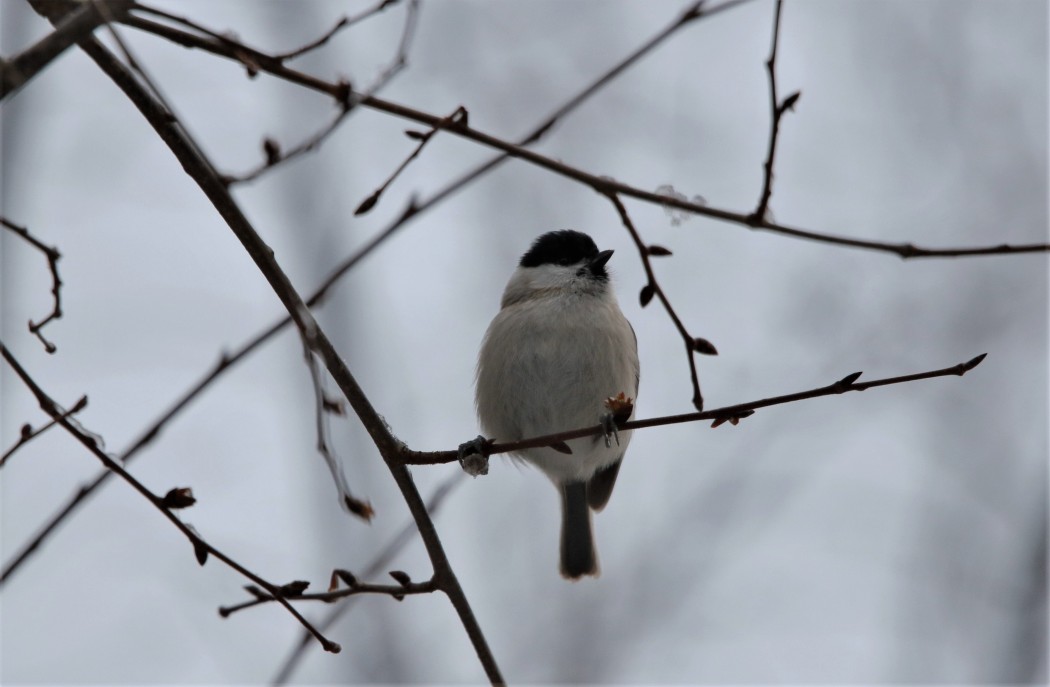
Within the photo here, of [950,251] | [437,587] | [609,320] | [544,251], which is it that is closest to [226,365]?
[437,587]

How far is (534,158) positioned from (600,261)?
8.44 ft

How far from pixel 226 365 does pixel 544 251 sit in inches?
105

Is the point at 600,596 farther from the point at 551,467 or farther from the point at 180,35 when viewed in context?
the point at 180,35

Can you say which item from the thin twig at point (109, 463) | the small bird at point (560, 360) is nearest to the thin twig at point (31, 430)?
the thin twig at point (109, 463)

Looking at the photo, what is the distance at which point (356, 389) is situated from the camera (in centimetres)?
217

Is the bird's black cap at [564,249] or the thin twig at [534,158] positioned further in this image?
the bird's black cap at [564,249]

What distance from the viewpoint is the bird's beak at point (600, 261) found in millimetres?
4426

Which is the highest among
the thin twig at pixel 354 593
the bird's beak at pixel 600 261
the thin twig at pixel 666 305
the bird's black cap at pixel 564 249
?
the bird's black cap at pixel 564 249

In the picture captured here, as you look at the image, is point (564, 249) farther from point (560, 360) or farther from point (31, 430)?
point (31, 430)

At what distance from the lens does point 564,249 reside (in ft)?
15.9

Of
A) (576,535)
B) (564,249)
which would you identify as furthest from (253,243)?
(576,535)

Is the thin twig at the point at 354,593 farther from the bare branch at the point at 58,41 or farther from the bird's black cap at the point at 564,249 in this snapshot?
the bird's black cap at the point at 564,249

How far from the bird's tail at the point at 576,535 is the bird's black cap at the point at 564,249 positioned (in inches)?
48.9

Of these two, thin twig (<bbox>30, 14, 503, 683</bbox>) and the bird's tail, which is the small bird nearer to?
the bird's tail
